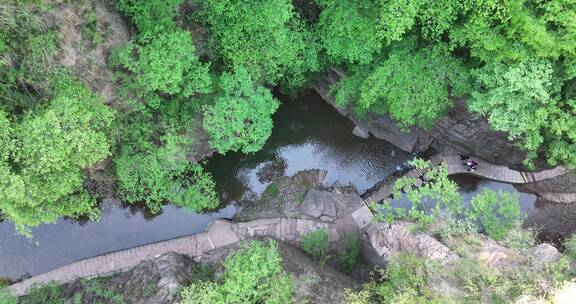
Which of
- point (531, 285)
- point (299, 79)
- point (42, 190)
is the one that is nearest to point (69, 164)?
point (42, 190)

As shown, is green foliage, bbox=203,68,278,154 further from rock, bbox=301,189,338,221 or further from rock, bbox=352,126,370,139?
rock, bbox=352,126,370,139

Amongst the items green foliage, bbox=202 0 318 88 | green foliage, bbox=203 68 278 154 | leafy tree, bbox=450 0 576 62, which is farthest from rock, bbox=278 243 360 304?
leafy tree, bbox=450 0 576 62

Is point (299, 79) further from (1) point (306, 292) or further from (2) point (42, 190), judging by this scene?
(2) point (42, 190)

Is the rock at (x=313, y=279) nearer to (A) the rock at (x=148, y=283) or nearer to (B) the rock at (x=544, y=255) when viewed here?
(A) the rock at (x=148, y=283)

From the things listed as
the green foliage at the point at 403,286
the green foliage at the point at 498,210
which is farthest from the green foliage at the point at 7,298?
the green foliage at the point at 498,210

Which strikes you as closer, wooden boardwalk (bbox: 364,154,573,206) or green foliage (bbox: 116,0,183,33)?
green foliage (bbox: 116,0,183,33)

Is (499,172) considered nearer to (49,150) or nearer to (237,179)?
(237,179)
